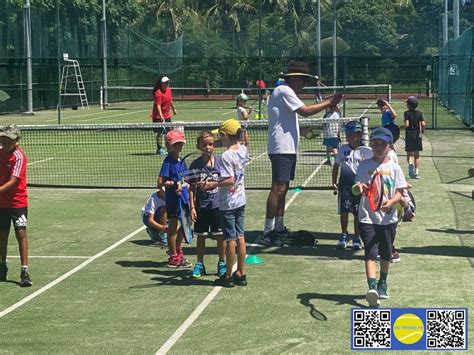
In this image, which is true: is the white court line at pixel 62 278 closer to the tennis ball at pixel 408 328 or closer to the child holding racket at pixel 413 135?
the tennis ball at pixel 408 328

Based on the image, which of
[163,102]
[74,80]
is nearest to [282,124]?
[163,102]

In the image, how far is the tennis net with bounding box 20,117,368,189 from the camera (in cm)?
1620

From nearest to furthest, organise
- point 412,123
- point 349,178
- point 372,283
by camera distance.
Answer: point 372,283
point 349,178
point 412,123

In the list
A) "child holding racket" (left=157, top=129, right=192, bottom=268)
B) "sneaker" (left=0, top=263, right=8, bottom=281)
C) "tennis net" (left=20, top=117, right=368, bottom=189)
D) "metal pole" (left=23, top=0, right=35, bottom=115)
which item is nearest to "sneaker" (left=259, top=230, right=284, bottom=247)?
"child holding racket" (left=157, top=129, right=192, bottom=268)

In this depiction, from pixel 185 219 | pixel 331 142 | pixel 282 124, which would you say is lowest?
pixel 185 219

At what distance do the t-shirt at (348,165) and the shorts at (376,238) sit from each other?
2346 millimetres

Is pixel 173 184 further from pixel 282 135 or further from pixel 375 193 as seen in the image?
pixel 375 193

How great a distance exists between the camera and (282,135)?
10.6 metres

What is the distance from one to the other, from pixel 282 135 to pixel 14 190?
3.28 metres

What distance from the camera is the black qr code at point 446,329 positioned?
21.8 feet

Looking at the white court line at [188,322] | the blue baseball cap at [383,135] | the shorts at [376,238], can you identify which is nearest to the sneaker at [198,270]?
the white court line at [188,322]

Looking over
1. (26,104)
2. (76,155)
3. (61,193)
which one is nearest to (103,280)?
(61,193)

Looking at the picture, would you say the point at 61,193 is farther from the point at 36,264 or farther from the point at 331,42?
the point at 331,42

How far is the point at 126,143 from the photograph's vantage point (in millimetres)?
25672
